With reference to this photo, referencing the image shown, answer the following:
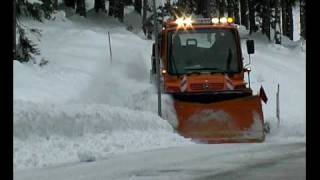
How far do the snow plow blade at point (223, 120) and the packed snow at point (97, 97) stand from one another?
13.3 inches

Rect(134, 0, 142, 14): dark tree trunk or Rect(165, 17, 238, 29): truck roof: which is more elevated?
Rect(165, 17, 238, 29): truck roof

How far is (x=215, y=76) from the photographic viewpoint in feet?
44.2

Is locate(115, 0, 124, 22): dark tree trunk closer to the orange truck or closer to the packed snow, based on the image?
the packed snow

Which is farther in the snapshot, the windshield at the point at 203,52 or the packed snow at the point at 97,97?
the windshield at the point at 203,52

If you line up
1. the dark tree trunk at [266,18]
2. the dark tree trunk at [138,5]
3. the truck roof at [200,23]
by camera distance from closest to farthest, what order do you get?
1. the truck roof at [200,23]
2. the dark tree trunk at [266,18]
3. the dark tree trunk at [138,5]

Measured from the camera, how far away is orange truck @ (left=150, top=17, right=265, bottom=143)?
1253cm

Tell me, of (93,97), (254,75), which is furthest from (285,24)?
(93,97)

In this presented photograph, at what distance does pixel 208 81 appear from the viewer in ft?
43.9

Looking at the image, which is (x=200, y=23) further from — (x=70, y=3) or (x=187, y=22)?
(x=70, y=3)

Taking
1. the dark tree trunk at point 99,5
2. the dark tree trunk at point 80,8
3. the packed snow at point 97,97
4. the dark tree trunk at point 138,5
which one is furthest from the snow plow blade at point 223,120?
the dark tree trunk at point 138,5

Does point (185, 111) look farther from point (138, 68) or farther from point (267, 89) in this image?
point (267, 89)

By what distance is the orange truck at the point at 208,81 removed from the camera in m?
12.5

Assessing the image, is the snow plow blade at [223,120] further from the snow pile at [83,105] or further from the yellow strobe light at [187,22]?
the yellow strobe light at [187,22]

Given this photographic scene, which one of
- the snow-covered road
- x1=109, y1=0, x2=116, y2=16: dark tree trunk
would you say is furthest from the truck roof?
x1=109, y1=0, x2=116, y2=16: dark tree trunk
